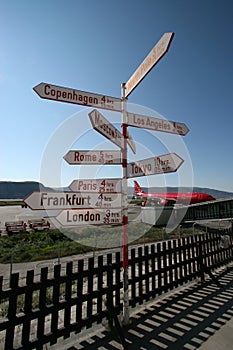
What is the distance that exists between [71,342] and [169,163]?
9.56ft

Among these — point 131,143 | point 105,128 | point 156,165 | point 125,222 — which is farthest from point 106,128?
point 125,222

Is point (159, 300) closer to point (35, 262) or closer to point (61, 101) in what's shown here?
point (61, 101)

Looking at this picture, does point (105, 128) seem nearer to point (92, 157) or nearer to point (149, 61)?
point (92, 157)

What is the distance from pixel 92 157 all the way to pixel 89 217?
952mm

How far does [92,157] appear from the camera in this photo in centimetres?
329

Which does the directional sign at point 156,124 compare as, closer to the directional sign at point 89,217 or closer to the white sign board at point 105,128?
the white sign board at point 105,128

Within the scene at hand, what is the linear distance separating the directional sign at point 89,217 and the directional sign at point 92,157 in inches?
30.4

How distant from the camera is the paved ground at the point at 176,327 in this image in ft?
8.75

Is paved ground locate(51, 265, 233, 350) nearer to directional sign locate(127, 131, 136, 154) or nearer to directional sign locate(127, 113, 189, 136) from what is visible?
directional sign locate(127, 131, 136, 154)

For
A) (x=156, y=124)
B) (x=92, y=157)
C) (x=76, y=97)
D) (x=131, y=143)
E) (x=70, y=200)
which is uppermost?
(x=76, y=97)

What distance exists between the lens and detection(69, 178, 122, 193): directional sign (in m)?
3.17

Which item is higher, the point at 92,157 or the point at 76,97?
the point at 76,97

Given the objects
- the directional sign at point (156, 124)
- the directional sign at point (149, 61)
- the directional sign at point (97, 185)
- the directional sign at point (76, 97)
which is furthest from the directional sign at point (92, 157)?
the directional sign at point (149, 61)

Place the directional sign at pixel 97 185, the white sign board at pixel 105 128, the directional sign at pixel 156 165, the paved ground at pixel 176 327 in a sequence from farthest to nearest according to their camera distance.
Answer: the directional sign at pixel 156 165, the directional sign at pixel 97 185, the white sign board at pixel 105 128, the paved ground at pixel 176 327
